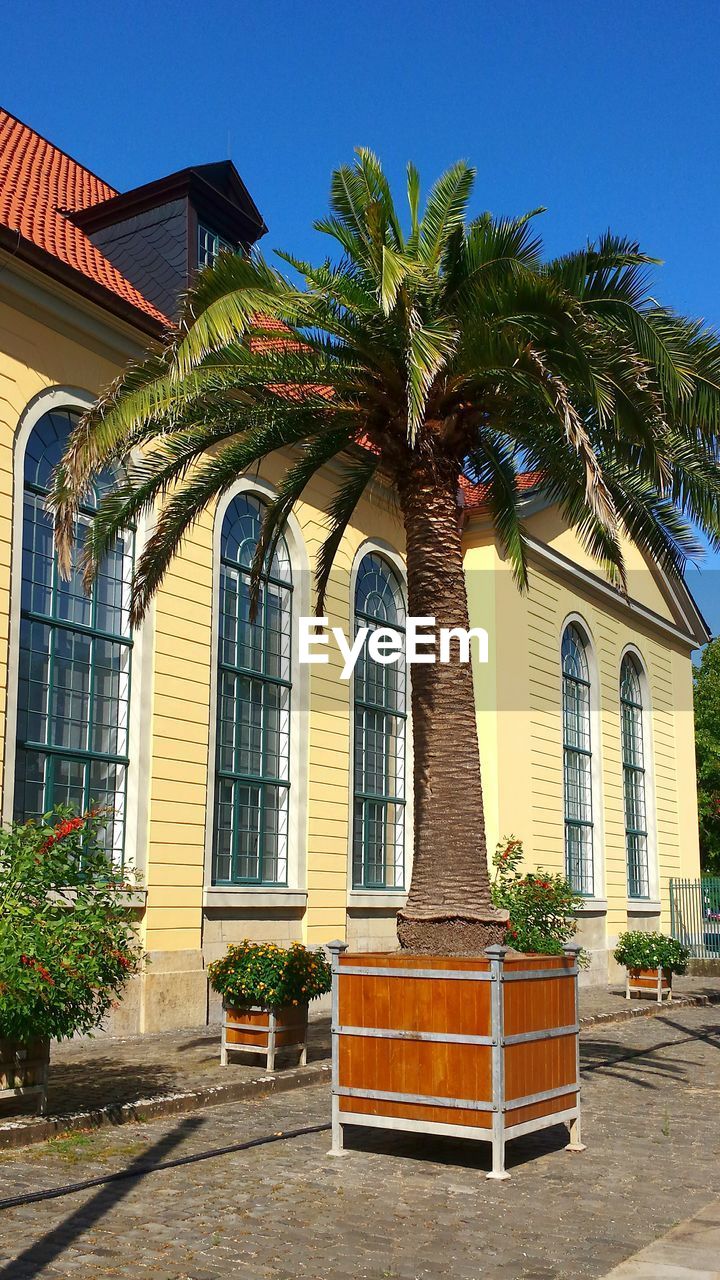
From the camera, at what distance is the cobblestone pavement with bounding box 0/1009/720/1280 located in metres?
5.86

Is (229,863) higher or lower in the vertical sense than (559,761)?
lower

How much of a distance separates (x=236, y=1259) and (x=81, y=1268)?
0.74m

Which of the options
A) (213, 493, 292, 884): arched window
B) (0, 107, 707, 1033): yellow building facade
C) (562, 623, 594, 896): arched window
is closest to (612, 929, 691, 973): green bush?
(0, 107, 707, 1033): yellow building facade

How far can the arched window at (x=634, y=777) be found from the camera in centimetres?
2933

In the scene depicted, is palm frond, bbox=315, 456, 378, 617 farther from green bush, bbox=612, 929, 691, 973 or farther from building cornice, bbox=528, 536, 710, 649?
green bush, bbox=612, 929, 691, 973

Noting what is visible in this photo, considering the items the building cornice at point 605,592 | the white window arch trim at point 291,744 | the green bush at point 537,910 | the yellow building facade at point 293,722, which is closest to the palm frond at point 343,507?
the yellow building facade at point 293,722

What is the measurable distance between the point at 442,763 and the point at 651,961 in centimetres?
1284

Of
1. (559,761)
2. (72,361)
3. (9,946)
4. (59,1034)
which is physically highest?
(72,361)

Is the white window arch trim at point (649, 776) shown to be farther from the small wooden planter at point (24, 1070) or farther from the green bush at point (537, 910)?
the small wooden planter at point (24, 1070)

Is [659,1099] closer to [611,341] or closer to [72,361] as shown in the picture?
[611,341]

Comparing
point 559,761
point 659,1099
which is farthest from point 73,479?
point 559,761

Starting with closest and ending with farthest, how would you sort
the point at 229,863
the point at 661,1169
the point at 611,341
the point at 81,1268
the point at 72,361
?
the point at 81,1268 → the point at 661,1169 → the point at 611,341 → the point at 72,361 → the point at 229,863

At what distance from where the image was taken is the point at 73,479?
9.60 meters

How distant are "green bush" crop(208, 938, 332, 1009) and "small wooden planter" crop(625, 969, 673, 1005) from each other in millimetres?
10749
